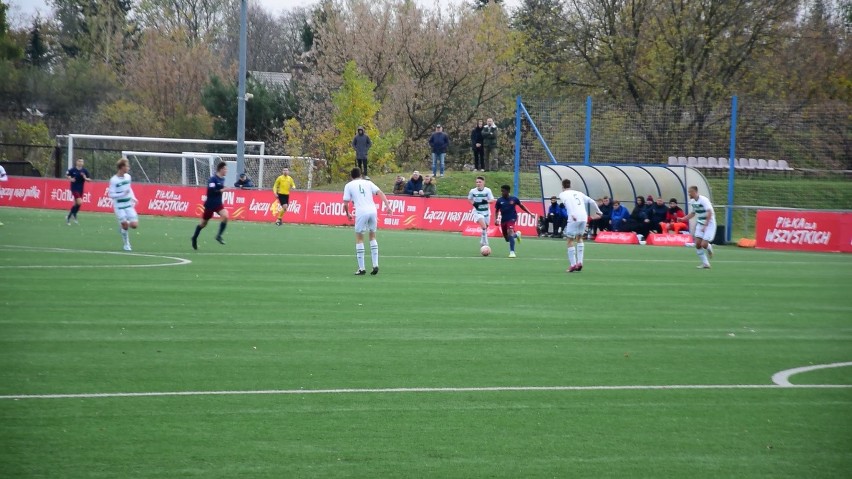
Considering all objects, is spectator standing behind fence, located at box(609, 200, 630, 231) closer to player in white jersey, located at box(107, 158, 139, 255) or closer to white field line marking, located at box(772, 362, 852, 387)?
player in white jersey, located at box(107, 158, 139, 255)

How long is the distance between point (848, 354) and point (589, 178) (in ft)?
88.6

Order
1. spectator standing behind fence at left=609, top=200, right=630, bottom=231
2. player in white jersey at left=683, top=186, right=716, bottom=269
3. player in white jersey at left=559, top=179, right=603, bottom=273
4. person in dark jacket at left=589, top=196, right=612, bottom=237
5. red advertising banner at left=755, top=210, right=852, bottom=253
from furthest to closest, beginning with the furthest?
1. person in dark jacket at left=589, top=196, right=612, bottom=237
2. spectator standing behind fence at left=609, top=200, right=630, bottom=231
3. red advertising banner at left=755, top=210, right=852, bottom=253
4. player in white jersey at left=683, top=186, right=716, bottom=269
5. player in white jersey at left=559, top=179, right=603, bottom=273

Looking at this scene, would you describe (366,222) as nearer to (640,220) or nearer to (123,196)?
(123,196)

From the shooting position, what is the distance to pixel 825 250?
33.4 meters

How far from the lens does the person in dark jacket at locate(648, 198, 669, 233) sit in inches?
1407

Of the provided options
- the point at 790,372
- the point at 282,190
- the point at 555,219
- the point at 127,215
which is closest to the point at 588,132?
the point at 555,219

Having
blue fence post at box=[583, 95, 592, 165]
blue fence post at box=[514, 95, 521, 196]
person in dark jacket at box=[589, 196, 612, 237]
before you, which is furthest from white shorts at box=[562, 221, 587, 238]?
blue fence post at box=[514, 95, 521, 196]

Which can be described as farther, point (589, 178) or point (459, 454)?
point (589, 178)

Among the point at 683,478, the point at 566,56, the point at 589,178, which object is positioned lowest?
the point at 683,478

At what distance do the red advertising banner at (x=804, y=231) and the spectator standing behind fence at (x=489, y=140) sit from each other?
13902 mm

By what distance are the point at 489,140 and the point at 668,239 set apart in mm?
13376

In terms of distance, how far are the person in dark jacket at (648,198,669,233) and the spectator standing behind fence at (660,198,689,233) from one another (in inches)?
4.0

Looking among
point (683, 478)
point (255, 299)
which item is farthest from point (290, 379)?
point (255, 299)

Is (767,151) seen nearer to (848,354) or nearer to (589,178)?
(589,178)
